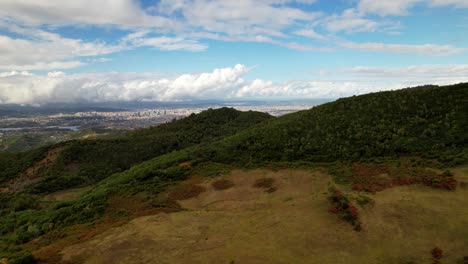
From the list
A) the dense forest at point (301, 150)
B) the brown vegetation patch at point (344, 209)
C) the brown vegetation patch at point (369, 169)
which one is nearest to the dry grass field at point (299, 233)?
the brown vegetation patch at point (344, 209)

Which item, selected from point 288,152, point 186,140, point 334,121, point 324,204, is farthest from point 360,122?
point 186,140

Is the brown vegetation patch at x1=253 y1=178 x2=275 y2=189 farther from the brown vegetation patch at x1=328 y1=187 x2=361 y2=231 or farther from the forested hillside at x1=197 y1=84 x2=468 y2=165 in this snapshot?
the brown vegetation patch at x1=328 y1=187 x2=361 y2=231

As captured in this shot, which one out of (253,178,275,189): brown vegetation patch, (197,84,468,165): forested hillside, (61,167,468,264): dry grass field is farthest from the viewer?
(197,84,468,165): forested hillside

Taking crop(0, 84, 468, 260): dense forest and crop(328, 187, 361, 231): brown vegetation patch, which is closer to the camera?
crop(328, 187, 361, 231): brown vegetation patch

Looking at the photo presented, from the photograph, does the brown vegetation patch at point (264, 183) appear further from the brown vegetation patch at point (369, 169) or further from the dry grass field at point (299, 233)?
the brown vegetation patch at point (369, 169)

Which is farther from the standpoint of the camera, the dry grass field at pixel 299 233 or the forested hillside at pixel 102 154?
the forested hillside at pixel 102 154

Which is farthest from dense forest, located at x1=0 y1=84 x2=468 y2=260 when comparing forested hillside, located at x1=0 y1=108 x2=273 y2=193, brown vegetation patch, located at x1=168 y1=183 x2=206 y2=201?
brown vegetation patch, located at x1=168 y1=183 x2=206 y2=201
